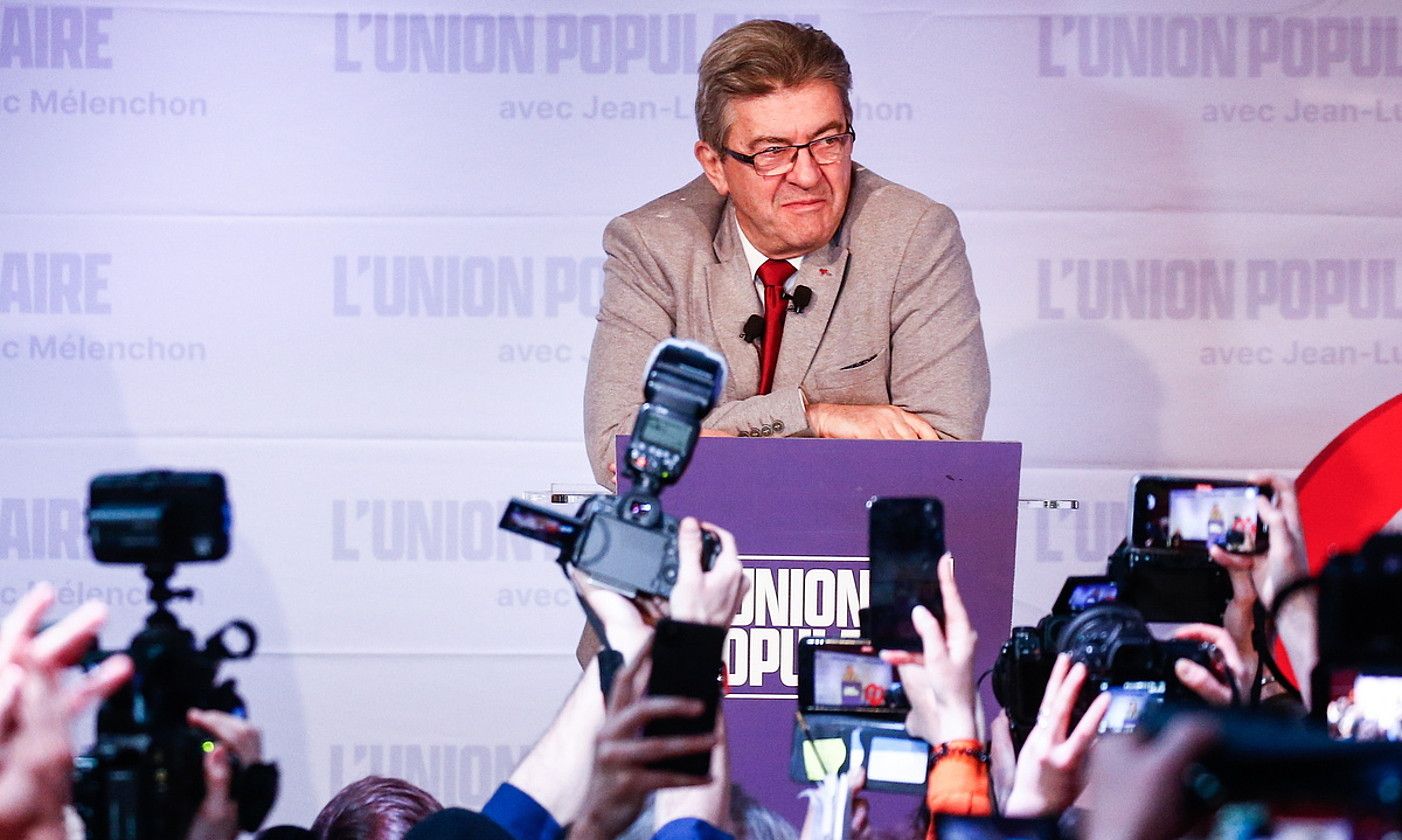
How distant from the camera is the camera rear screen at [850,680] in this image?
6.27 ft

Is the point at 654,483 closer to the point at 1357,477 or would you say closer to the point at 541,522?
the point at 541,522

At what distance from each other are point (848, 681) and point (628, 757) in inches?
20.8

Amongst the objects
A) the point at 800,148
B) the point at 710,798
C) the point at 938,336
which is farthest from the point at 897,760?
the point at 800,148

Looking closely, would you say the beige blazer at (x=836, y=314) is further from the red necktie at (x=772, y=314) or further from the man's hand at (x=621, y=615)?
the man's hand at (x=621, y=615)

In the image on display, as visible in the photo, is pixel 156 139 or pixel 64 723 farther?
pixel 156 139

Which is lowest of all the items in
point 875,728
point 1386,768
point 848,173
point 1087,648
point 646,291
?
point 875,728

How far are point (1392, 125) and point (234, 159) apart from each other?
2983 mm

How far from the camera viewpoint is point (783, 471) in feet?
7.64

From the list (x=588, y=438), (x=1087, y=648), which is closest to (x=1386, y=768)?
(x=1087, y=648)

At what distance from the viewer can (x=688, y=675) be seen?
5.04 ft

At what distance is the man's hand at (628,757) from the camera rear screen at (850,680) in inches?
16.3

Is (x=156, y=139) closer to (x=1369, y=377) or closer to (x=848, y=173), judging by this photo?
(x=848, y=173)

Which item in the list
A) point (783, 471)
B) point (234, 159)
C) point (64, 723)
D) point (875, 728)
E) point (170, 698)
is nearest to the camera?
point (64, 723)

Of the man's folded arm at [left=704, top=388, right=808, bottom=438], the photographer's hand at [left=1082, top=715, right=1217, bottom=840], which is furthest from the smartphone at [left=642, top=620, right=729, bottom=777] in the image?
the man's folded arm at [left=704, top=388, right=808, bottom=438]
